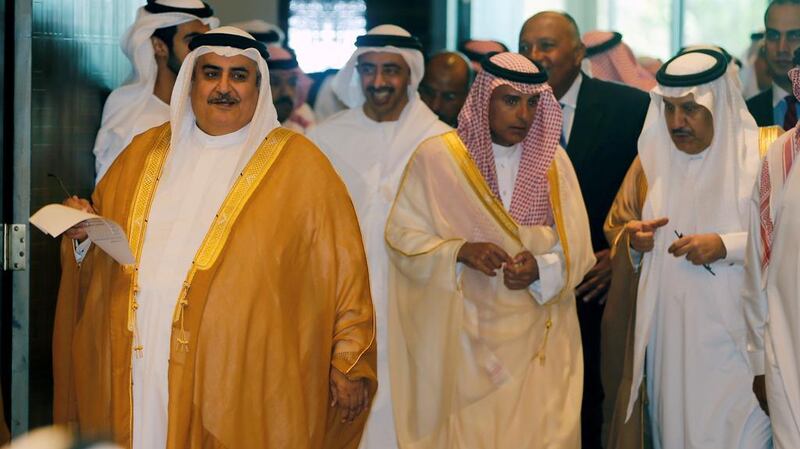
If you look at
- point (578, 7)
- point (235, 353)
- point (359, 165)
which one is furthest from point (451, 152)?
point (578, 7)

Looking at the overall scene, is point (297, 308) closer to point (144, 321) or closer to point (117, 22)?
point (144, 321)

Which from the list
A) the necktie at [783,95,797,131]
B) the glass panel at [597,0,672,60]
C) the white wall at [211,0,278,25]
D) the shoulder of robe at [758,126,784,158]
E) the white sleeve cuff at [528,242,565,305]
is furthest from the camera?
the glass panel at [597,0,672,60]

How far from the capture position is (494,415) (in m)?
6.26

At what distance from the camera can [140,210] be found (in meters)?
5.11

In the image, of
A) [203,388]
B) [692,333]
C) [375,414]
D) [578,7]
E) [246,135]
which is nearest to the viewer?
[203,388]

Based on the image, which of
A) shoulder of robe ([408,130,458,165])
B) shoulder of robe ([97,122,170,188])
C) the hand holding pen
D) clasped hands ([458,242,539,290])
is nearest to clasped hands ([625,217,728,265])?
the hand holding pen

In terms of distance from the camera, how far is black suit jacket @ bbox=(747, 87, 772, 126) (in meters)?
7.19

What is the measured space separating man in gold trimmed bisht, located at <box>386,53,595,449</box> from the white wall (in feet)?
22.8

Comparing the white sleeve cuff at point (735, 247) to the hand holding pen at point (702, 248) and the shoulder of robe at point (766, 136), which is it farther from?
the shoulder of robe at point (766, 136)

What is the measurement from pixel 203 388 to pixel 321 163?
35.1 inches

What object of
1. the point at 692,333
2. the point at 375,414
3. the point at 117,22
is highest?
the point at 117,22

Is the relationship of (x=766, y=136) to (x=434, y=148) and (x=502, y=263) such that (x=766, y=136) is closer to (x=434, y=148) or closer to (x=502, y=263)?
(x=502, y=263)

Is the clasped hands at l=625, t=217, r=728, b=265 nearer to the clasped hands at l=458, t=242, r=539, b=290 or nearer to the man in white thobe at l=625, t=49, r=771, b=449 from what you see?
the man in white thobe at l=625, t=49, r=771, b=449

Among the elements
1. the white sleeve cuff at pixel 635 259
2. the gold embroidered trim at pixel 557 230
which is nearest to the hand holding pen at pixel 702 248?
the white sleeve cuff at pixel 635 259
